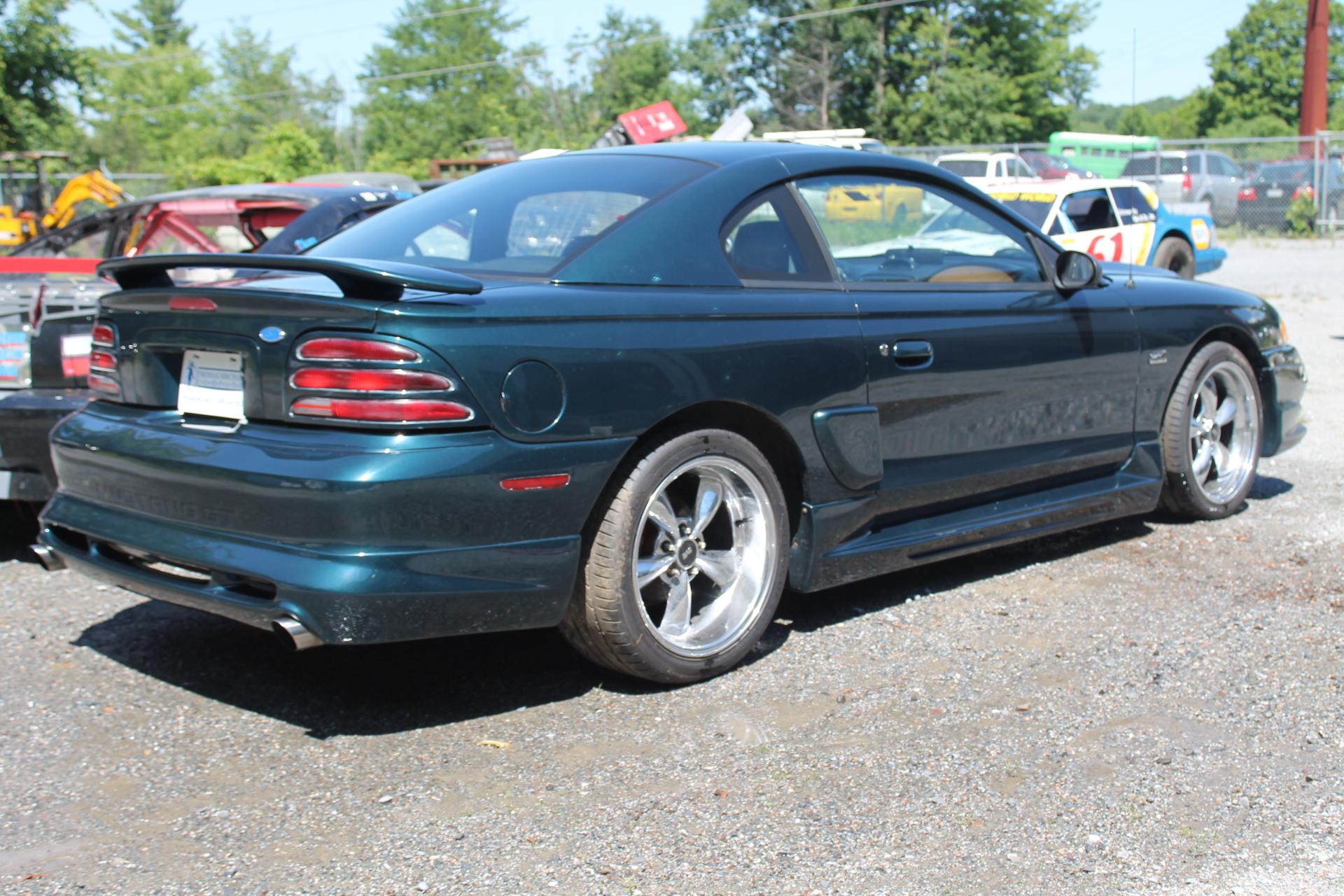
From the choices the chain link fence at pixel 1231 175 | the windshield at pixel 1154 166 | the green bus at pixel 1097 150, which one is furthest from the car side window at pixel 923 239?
the green bus at pixel 1097 150

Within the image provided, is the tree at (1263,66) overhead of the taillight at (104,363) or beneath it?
overhead

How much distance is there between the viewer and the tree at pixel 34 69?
21875mm

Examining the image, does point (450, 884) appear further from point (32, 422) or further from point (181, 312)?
point (32, 422)

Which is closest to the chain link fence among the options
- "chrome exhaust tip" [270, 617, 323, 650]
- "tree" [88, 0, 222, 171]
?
"chrome exhaust tip" [270, 617, 323, 650]

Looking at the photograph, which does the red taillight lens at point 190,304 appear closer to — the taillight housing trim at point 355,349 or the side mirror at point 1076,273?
the taillight housing trim at point 355,349

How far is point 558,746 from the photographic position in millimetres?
3314

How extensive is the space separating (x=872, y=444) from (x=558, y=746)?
1.37 m

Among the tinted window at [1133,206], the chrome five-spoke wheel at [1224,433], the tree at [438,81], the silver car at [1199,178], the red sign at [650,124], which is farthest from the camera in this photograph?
the tree at [438,81]

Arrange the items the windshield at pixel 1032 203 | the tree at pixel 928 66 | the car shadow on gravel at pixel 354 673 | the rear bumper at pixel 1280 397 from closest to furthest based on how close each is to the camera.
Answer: the car shadow on gravel at pixel 354 673, the rear bumper at pixel 1280 397, the windshield at pixel 1032 203, the tree at pixel 928 66

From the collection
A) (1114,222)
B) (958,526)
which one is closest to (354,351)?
(958,526)

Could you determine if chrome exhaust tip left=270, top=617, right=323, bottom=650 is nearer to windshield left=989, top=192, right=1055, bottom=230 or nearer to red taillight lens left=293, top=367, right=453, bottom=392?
red taillight lens left=293, top=367, right=453, bottom=392

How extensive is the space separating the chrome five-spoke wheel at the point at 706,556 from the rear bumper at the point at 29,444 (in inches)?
84.8

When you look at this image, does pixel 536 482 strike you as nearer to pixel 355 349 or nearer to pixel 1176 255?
pixel 355 349

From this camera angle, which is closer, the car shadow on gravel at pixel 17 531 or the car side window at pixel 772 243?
the car side window at pixel 772 243
